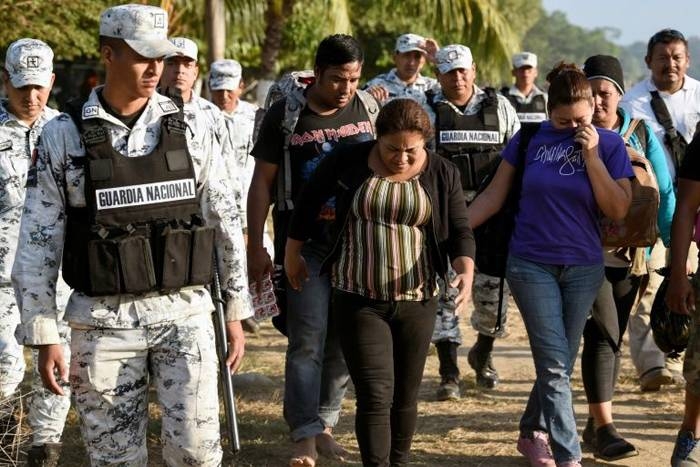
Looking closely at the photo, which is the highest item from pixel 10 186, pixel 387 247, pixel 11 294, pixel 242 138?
pixel 242 138

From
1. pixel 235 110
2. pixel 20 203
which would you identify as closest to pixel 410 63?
pixel 235 110

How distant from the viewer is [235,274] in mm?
4855

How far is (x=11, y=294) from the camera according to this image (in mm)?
6508

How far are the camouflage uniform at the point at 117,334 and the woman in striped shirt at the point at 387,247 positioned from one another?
99 cm

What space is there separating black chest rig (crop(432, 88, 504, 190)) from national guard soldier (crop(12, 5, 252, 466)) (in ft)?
12.2

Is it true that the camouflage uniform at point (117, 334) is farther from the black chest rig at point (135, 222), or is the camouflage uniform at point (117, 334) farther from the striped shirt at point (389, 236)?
the striped shirt at point (389, 236)

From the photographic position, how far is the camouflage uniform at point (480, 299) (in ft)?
27.0

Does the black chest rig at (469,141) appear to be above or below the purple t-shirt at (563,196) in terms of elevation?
above

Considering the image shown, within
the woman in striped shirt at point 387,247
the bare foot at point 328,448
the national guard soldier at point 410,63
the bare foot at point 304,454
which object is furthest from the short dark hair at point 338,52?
the national guard soldier at point 410,63

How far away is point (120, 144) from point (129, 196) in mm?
204

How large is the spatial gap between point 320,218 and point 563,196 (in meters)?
1.18

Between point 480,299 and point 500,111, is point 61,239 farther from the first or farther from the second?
point 480,299

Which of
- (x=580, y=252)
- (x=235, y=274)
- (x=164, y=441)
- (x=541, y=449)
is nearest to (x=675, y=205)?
(x=580, y=252)

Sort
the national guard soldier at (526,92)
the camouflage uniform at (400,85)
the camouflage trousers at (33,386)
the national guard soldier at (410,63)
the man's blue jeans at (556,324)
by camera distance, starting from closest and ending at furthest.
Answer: the man's blue jeans at (556,324), the camouflage trousers at (33,386), the camouflage uniform at (400,85), the national guard soldier at (410,63), the national guard soldier at (526,92)
